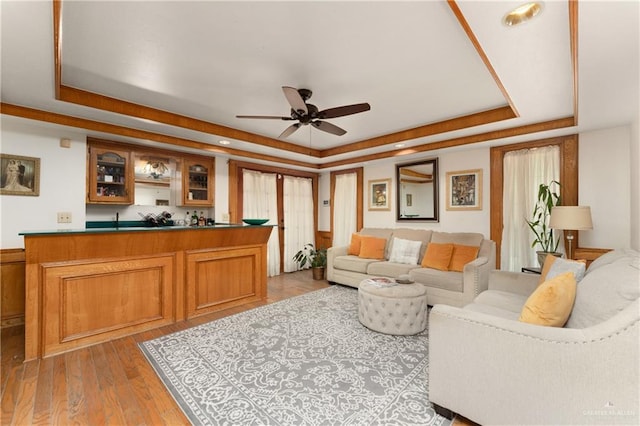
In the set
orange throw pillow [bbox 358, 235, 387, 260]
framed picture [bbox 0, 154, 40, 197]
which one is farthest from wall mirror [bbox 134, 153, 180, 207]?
orange throw pillow [bbox 358, 235, 387, 260]

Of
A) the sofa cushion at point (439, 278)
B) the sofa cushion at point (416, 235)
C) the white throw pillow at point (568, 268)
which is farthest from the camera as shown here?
the sofa cushion at point (416, 235)

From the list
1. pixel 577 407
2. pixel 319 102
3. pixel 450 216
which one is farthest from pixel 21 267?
pixel 450 216

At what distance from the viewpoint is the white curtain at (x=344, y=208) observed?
594 centimetres

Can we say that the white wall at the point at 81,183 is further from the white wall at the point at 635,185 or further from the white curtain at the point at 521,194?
the white curtain at the point at 521,194

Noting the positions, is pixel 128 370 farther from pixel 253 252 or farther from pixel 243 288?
pixel 253 252

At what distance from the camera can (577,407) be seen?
123 centimetres

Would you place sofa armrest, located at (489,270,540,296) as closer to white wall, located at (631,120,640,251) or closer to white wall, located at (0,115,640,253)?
white wall, located at (631,120,640,251)

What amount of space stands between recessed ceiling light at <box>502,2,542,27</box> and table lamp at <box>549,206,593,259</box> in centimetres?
248

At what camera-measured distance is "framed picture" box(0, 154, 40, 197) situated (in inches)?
118

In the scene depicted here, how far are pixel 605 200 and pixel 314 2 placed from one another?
3919 mm

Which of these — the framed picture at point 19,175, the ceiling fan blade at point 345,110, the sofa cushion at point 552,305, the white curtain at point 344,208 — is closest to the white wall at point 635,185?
the sofa cushion at point 552,305

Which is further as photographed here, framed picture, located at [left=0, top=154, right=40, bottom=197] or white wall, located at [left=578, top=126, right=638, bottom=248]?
white wall, located at [left=578, top=126, right=638, bottom=248]

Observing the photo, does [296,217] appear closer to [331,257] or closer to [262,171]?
[262,171]

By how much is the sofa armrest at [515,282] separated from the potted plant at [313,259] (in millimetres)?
2963
